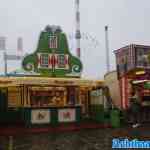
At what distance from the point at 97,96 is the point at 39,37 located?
4698 millimetres

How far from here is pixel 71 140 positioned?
14.9 metres

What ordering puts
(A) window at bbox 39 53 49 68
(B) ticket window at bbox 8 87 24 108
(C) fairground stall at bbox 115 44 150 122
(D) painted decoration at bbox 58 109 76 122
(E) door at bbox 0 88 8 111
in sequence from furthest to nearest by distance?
1. (C) fairground stall at bbox 115 44 150 122
2. (E) door at bbox 0 88 8 111
3. (B) ticket window at bbox 8 87 24 108
4. (A) window at bbox 39 53 49 68
5. (D) painted decoration at bbox 58 109 76 122

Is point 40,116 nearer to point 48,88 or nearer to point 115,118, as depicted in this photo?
point 48,88

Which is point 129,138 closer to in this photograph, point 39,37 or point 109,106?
point 109,106

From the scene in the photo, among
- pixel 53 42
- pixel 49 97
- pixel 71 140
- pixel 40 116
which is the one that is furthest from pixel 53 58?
pixel 71 140

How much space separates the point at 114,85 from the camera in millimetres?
22328

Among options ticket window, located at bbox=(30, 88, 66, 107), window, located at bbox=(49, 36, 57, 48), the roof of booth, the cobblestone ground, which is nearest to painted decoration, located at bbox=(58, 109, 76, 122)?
ticket window, located at bbox=(30, 88, 66, 107)

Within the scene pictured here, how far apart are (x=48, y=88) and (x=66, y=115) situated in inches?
64.7

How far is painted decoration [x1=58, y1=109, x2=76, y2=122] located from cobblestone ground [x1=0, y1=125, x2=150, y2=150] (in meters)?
1.04

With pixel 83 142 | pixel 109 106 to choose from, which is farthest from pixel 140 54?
pixel 83 142

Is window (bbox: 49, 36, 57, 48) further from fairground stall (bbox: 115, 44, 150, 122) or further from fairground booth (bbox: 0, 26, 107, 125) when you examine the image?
fairground stall (bbox: 115, 44, 150, 122)

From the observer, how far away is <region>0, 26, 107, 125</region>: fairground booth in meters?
17.7

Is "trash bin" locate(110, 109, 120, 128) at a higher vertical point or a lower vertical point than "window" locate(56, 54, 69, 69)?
lower

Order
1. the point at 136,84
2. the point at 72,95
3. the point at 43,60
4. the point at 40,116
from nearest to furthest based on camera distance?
the point at 40,116 < the point at 43,60 < the point at 72,95 < the point at 136,84
